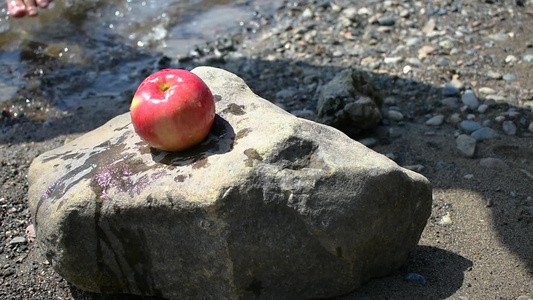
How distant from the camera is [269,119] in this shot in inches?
126

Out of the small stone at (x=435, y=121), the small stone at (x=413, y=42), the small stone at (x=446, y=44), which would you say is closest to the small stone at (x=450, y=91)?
the small stone at (x=435, y=121)

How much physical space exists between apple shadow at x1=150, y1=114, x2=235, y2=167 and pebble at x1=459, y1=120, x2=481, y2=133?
2343mm

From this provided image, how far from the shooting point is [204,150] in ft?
10.2

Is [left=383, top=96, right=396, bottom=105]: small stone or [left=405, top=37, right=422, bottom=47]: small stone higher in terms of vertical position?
[left=405, top=37, right=422, bottom=47]: small stone

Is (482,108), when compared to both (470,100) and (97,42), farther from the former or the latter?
(97,42)

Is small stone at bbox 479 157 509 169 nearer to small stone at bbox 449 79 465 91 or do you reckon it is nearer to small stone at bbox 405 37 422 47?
small stone at bbox 449 79 465 91

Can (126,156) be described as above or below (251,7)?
above

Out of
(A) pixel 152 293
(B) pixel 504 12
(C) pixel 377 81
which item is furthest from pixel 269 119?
(B) pixel 504 12

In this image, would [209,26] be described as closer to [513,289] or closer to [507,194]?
[507,194]

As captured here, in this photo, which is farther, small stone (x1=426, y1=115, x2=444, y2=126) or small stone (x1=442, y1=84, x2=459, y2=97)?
small stone (x1=442, y1=84, x2=459, y2=97)

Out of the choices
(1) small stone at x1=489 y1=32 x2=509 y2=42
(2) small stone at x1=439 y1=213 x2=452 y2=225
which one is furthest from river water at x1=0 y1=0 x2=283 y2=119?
(2) small stone at x1=439 y1=213 x2=452 y2=225

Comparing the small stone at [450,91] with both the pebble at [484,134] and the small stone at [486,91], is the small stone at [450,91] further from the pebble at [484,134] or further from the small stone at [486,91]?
the pebble at [484,134]

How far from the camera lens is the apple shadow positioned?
3.07 m

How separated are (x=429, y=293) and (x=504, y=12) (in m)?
4.31
